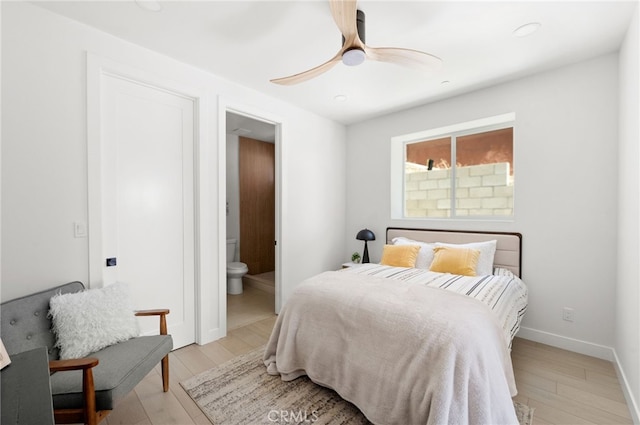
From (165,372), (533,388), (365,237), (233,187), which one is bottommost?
(533,388)

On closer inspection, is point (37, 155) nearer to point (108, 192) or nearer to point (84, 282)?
point (108, 192)

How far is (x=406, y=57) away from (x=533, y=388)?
99.3 inches

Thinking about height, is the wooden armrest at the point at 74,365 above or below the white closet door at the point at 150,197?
below

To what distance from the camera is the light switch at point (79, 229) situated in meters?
1.99

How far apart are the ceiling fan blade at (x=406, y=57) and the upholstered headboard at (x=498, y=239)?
6.27 ft

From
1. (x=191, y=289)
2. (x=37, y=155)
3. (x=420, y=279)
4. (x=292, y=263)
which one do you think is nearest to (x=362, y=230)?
(x=292, y=263)

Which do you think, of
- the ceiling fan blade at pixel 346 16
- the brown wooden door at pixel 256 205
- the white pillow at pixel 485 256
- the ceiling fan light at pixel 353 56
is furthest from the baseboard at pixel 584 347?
the brown wooden door at pixel 256 205

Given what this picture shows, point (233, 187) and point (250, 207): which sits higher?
point (233, 187)

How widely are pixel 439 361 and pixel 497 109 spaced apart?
270 centimetres

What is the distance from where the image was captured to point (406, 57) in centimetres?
191

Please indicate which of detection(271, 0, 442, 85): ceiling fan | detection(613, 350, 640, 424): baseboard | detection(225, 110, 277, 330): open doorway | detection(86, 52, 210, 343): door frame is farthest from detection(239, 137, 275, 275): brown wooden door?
detection(613, 350, 640, 424): baseboard

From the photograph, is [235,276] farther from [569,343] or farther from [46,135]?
[569,343]

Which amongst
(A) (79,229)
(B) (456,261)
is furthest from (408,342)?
(A) (79,229)

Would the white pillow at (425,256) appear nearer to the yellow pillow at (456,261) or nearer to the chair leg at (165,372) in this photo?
the yellow pillow at (456,261)
